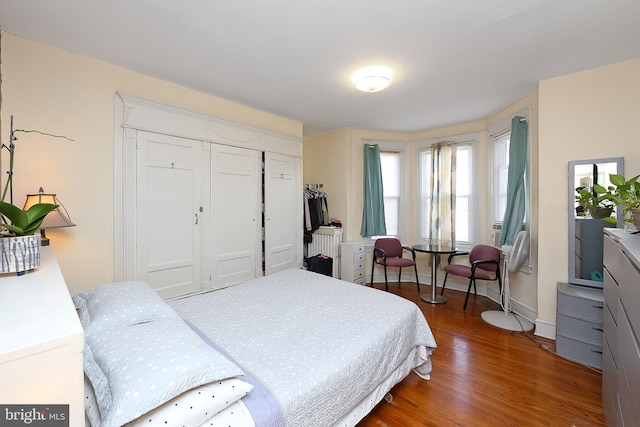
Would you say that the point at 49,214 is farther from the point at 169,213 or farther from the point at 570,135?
the point at 570,135

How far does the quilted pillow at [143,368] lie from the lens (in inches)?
32.6

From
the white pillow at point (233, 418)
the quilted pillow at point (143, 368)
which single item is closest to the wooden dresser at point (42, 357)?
the quilted pillow at point (143, 368)

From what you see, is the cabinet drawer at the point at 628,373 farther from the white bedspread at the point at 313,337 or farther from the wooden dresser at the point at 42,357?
the wooden dresser at the point at 42,357

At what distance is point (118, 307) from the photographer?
131 cm

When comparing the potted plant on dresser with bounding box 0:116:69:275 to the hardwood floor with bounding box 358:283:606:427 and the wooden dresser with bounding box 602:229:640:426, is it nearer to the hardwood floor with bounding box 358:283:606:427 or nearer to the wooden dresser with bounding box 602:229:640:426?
the hardwood floor with bounding box 358:283:606:427

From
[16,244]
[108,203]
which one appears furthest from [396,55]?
[108,203]

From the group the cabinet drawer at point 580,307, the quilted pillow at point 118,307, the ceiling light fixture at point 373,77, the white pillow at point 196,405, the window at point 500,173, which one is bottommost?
the cabinet drawer at point 580,307

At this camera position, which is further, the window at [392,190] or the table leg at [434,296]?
the window at [392,190]

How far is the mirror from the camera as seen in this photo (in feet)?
7.96

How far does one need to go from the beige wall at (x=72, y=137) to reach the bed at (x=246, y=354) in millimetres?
991

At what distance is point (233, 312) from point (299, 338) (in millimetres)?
581

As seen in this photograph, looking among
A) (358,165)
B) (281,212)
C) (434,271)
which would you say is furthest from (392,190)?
(281,212)

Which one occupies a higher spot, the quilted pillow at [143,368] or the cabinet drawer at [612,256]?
the cabinet drawer at [612,256]

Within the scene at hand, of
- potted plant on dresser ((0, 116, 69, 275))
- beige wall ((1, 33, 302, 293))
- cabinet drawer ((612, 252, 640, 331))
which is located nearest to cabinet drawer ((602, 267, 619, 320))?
cabinet drawer ((612, 252, 640, 331))
